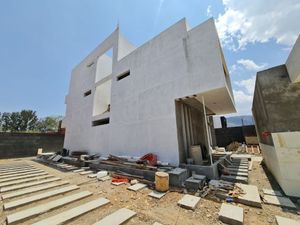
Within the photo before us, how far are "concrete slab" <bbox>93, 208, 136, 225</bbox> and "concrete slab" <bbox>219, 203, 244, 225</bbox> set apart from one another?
5.70ft

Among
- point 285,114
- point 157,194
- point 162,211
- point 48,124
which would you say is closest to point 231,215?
point 162,211

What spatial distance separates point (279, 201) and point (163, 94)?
5.30m

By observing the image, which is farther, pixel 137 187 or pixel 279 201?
pixel 137 187

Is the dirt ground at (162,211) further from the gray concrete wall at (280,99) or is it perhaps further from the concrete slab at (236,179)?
the gray concrete wall at (280,99)

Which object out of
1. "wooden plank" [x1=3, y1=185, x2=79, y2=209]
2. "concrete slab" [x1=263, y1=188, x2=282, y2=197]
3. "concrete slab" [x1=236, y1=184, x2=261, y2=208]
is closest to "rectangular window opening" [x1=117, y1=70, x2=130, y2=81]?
"wooden plank" [x1=3, y1=185, x2=79, y2=209]

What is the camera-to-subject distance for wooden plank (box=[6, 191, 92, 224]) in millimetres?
2510

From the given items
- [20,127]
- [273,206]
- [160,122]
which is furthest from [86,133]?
[20,127]

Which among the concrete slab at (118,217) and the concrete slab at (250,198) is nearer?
the concrete slab at (118,217)

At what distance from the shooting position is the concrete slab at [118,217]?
241 centimetres

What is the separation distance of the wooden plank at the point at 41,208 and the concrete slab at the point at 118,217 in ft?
4.34

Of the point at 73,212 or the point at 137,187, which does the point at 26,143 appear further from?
the point at 73,212

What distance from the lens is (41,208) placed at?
9.50ft

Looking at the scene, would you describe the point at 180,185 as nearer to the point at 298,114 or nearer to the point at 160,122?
the point at 160,122

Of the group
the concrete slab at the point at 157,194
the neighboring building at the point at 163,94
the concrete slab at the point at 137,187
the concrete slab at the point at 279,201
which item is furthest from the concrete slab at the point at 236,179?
the concrete slab at the point at 137,187
